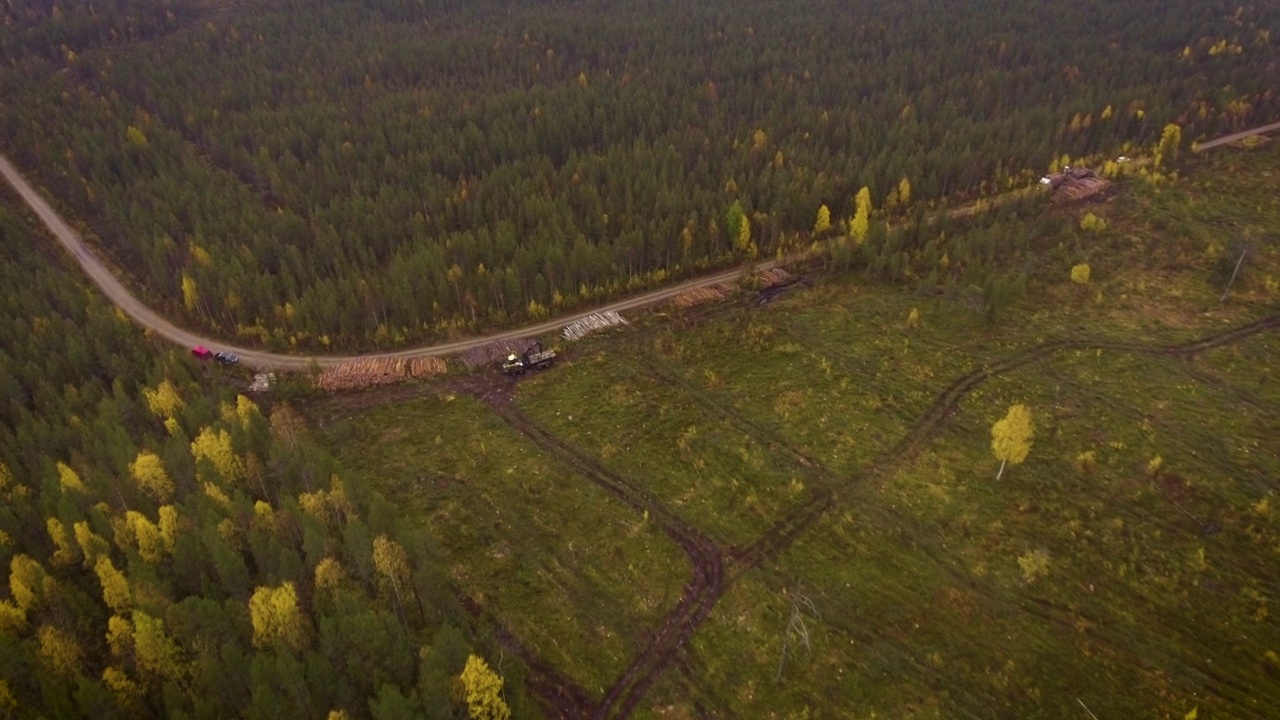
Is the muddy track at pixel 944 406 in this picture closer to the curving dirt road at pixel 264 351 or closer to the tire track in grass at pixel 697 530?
the tire track in grass at pixel 697 530

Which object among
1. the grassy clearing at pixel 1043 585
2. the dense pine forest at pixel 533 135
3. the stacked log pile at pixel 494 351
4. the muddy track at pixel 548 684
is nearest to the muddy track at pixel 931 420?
the grassy clearing at pixel 1043 585

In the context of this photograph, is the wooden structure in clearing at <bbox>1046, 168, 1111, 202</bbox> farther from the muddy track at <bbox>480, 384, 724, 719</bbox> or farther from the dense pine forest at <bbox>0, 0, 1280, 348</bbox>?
the muddy track at <bbox>480, 384, 724, 719</bbox>

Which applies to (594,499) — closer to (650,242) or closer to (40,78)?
(650,242)

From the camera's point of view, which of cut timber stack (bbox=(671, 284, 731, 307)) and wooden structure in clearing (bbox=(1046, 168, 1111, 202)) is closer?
cut timber stack (bbox=(671, 284, 731, 307))

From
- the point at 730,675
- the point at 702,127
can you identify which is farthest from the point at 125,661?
the point at 702,127

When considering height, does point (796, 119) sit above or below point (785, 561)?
above

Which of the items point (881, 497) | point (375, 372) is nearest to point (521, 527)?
point (375, 372)

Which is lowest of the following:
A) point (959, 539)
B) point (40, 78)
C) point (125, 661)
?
point (959, 539)

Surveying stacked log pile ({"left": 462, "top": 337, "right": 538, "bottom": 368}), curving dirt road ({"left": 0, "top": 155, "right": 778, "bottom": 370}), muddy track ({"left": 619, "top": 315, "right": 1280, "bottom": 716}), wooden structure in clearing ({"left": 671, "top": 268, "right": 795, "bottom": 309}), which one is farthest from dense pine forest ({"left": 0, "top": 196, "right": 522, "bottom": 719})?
wooden structure in clearing ({"left": 671, "top": 268, "right": 795, "bottom": 309})
